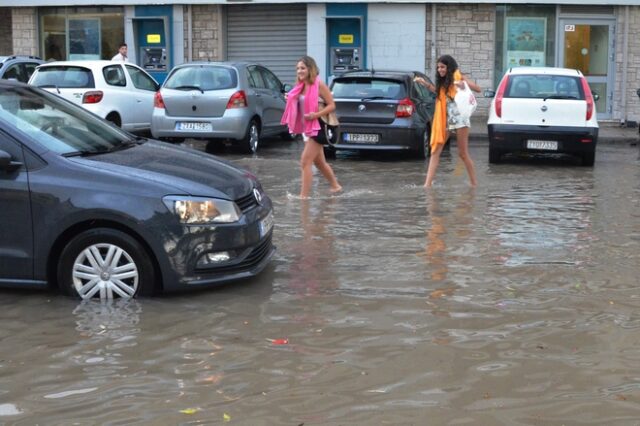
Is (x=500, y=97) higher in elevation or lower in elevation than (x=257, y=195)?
higher

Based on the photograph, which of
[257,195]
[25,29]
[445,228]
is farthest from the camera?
[25,29]

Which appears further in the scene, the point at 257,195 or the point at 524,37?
the point at 524,37

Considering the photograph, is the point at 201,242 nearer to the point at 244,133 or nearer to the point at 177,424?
the point at 177,424

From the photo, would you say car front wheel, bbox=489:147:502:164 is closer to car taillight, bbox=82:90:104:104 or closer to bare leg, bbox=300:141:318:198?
bare leg, bbox=300:141:318:198

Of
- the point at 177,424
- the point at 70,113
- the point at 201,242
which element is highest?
the point at 70,113

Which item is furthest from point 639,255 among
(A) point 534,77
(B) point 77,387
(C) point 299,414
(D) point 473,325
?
(A) point 534,77

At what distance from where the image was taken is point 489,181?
42.2 ft

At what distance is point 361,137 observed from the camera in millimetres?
14945

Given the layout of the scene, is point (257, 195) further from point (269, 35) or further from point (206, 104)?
point (269, 35)

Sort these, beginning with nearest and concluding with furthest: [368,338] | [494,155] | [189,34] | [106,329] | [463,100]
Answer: [368,338] < [106,329] < [463,100] < [494,155] < [189,34]

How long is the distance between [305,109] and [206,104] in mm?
5547

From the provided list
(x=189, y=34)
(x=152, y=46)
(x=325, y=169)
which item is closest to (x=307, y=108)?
(x=325, y=169)

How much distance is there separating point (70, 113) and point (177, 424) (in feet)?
12.2

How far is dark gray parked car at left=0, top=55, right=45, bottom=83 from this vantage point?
18750 millimetres
